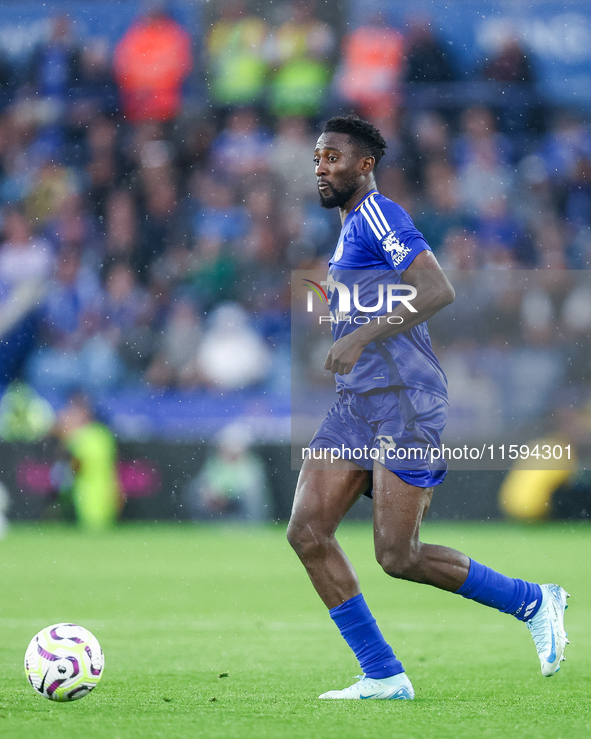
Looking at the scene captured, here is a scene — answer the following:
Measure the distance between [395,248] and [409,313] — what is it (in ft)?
0.76

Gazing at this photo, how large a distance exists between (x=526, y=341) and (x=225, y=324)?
326 centimetres

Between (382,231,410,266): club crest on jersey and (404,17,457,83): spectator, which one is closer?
(382,231,410,266): club crest on jersey

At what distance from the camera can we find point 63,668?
136 inches

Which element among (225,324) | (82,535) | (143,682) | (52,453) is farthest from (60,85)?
(143,682)

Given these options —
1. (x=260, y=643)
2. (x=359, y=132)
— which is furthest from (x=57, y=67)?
(x=359, y=132)

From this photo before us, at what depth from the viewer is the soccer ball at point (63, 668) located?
3445mm

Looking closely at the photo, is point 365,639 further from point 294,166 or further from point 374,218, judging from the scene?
point 294,166

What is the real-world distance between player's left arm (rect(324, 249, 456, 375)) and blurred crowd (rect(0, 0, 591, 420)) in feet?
25.6

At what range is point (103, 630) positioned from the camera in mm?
5359

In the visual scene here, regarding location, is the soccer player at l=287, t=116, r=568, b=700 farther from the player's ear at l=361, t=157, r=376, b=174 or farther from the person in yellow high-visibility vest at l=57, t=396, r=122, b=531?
the person in yellow high-visibility vest at l=57, t=396, r=122, b=531

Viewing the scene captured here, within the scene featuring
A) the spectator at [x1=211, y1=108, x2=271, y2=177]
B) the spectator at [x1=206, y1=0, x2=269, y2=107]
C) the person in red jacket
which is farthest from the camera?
the person in red jacket

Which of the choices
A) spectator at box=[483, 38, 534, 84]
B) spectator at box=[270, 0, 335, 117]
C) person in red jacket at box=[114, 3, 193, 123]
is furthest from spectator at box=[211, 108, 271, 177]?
spectator at box=[483, 38, 534, 84]

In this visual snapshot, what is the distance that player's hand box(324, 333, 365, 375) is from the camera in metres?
3.69

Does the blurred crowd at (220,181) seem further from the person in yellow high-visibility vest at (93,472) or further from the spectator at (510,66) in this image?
the person in yellow high-visibility vest at (93,472)
